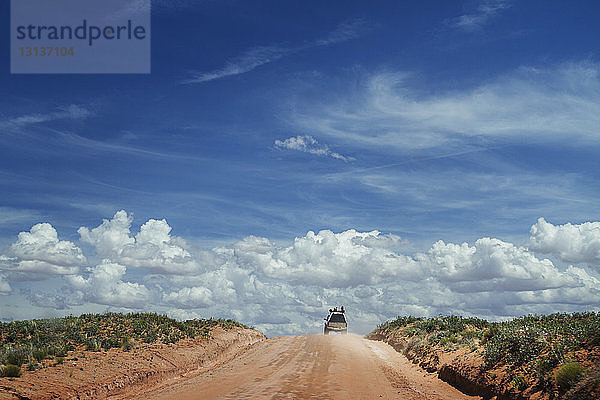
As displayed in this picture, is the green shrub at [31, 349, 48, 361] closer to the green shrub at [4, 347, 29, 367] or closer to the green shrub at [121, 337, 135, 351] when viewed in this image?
the green shrub at [4, 347, 29, 367]

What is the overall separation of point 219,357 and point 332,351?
752 cm

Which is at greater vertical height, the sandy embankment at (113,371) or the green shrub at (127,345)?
the green shrub at (127,345)

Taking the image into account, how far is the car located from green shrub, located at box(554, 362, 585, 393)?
28535 millimetres

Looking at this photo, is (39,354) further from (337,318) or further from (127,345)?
(337,318)

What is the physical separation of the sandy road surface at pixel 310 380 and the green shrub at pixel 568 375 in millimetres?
4643

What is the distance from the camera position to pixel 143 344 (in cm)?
2472

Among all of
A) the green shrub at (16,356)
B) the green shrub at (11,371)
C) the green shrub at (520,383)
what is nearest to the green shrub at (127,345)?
the green shrub at (16,356)

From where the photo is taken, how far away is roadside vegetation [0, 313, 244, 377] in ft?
61.0

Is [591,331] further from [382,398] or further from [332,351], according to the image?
[332,351]

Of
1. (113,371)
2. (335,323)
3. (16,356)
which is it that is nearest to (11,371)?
(16,356)

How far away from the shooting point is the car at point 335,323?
40219 mm

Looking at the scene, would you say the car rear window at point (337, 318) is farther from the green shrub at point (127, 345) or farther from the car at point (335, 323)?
the green shrub at point (127, 345)

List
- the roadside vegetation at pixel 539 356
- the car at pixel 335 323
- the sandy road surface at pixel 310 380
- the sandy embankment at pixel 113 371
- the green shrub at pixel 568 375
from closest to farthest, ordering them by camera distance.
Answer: the green shrub at pixel 568 375 < the roadside vegetation at pixel 539 356 < the sandy road surface at pixel 310 380 < the sandy embankment at pixel 113 371 < the car at pixel 335 323

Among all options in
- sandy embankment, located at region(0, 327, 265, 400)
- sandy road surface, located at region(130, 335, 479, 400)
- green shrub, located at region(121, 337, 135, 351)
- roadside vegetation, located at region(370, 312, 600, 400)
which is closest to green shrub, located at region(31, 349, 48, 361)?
sandy embankment, located at region(0, 327, 265, 400)
